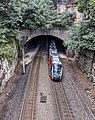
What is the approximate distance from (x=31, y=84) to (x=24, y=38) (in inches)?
661

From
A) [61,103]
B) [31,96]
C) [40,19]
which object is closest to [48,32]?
[40,19]

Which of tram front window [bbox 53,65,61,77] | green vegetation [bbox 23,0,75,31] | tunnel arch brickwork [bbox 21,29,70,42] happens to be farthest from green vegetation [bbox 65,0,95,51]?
green vegetation [bbox 23,0,75,31]

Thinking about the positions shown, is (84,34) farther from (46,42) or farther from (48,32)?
(46,42)

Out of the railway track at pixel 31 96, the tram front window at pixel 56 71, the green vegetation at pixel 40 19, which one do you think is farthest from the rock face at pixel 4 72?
the green vegetation at pixel 40 19

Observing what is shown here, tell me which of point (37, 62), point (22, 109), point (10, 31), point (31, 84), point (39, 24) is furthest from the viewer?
point (39, 24)

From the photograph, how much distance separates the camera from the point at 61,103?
928 inches

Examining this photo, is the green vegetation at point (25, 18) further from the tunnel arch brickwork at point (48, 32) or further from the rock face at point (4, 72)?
the rock face at point (4, 72)

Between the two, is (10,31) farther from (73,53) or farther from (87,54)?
(73,53)

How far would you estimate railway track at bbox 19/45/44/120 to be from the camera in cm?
2077

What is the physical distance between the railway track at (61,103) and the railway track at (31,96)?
2309 mm

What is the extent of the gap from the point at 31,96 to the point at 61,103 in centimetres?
349

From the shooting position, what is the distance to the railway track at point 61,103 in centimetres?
2086

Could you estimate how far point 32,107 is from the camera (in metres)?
22.2

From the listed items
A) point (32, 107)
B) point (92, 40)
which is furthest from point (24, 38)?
point (32, 107)
